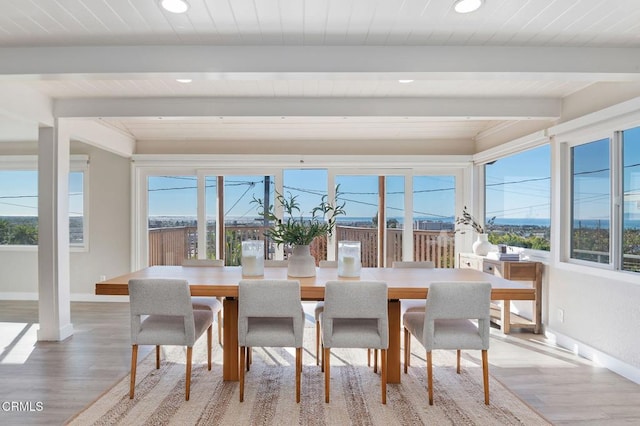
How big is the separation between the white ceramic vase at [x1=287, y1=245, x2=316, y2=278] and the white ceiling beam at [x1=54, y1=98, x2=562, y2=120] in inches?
52.8

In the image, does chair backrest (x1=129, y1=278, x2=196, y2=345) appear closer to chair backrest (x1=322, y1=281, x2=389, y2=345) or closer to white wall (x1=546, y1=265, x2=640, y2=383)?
chair backrest (x1=322, y1=281, x2=389, y2=345)

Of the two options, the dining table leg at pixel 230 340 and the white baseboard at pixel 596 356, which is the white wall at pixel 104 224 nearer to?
the dining table leg at pixel 230 340

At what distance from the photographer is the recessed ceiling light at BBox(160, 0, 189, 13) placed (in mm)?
1951

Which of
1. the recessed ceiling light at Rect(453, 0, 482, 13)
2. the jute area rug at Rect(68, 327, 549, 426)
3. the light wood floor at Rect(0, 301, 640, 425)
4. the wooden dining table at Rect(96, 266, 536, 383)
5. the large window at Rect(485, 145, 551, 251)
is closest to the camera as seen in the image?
the recessed ceiling light at Rect(453, 0, 482, 13)

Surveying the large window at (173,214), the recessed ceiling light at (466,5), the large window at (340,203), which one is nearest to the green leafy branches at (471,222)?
the large window at (340,203)

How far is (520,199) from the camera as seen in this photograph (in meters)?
4.45

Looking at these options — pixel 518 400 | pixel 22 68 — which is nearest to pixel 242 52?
pixel 22 68

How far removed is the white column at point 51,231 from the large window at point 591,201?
5.08 meters

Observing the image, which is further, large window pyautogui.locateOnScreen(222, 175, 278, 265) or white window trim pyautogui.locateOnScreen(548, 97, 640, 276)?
large window pyautogui.locateOnScreen(222, 175, 278, 265)

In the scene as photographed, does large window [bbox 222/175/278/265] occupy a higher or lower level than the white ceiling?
lower

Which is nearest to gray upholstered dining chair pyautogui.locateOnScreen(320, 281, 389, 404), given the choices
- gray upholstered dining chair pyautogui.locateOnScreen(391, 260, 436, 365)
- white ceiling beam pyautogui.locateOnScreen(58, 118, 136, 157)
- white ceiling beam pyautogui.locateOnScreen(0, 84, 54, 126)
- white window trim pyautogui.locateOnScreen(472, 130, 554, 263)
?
gray upholstered dining chair pyautogui.locateOnScreen(391, 260, 436, 365)

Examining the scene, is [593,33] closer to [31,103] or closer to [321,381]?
[321,381]

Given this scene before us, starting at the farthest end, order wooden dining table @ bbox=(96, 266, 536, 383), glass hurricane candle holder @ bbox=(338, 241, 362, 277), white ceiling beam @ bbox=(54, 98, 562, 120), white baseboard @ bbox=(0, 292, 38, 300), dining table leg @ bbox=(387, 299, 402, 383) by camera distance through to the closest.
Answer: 1. white baseboard @ bbox=(0, 292, 38, 300)
2. white ceiling beam @ bbox=(54, 98, 562, 120)
3. glass hurricane candle holder @ bbox=(338, 241, 362, 277)
4. dining table leg @ bbox=(387, 299, 402, 383)
5. wooden dining table @ bbox=(96, 266, 536, 383)

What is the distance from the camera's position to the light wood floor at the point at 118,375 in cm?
244
